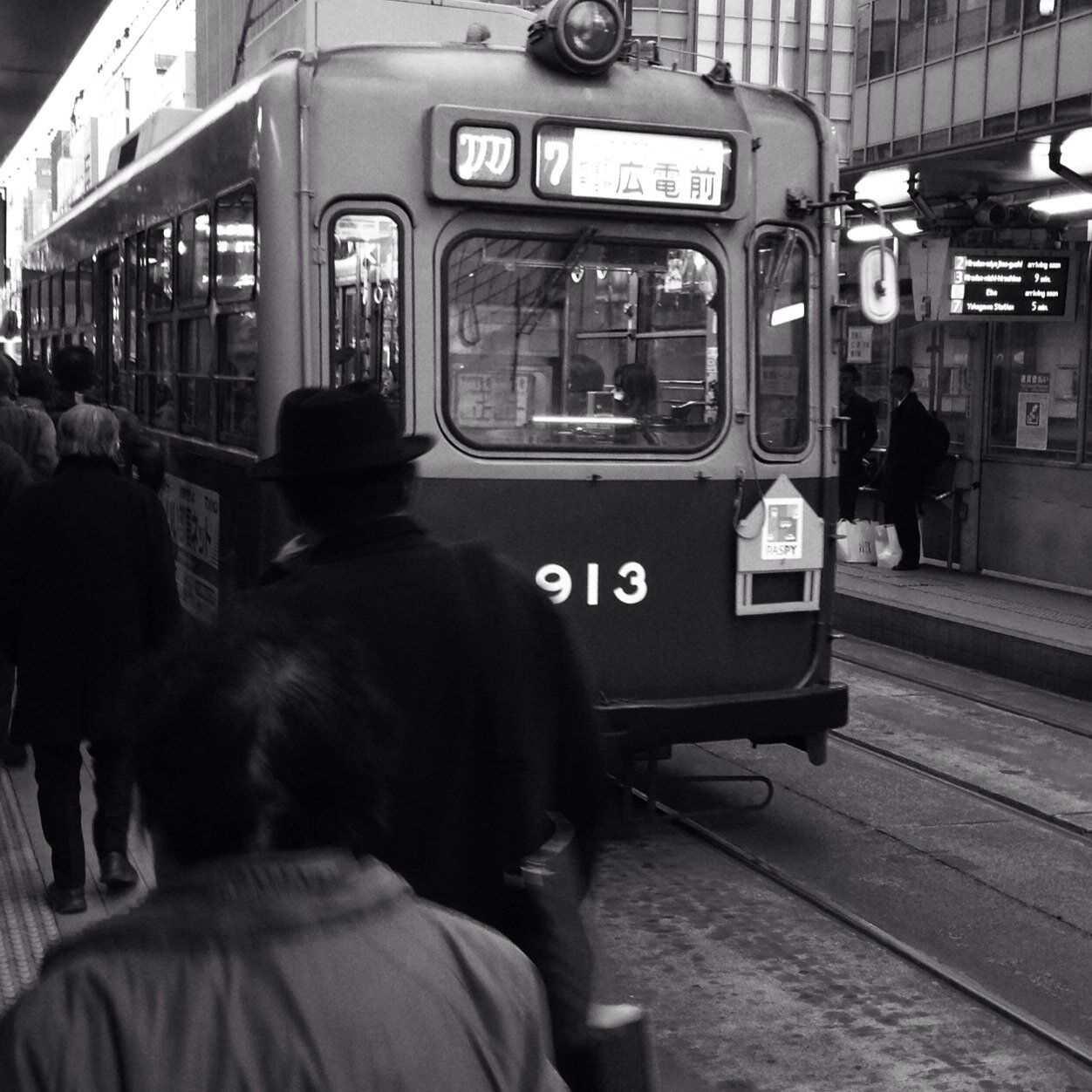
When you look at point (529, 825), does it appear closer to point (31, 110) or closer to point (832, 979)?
point (832, 979)

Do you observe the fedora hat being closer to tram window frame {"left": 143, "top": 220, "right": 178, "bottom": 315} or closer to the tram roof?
tram window frame {"left": 143, "top": 220, "right": 178, "bottom": 315}

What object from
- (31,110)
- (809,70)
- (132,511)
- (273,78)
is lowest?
(132,511)

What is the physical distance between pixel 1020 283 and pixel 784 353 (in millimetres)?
7864

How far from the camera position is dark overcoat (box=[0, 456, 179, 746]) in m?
5.48

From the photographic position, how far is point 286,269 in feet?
20.5

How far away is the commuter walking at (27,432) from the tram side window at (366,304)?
7.51 feet

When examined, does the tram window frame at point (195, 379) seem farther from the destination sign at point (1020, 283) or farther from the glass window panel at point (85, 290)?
the destination sign at point (1020, 283)

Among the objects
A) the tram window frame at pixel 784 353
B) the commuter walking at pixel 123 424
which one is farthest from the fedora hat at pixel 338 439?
the commuter walking at pixel 123 424

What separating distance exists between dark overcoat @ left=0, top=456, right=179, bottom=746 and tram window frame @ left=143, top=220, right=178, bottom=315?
2.84m

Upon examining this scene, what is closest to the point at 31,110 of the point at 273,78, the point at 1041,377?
the point at 1041,377

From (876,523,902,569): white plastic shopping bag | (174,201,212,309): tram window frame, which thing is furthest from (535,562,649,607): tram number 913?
(876,523,902,569): white plastic shopping bag

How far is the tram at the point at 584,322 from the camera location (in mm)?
6285

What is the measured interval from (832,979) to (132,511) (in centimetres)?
261

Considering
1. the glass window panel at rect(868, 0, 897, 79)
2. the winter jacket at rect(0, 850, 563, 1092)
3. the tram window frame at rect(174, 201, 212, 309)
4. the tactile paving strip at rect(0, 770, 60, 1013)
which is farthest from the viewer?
the glass window panel at rect(868, 0, 897, 79)
